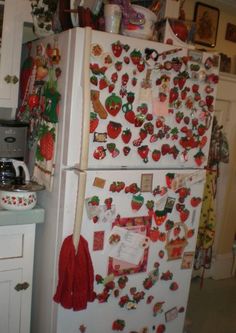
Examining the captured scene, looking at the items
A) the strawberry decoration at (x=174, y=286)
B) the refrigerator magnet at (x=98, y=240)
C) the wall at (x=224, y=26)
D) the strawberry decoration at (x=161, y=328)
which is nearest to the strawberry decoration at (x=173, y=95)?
A: the refrigerator magnet at (x=98, y=240)

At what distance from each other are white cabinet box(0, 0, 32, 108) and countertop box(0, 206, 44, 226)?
63 centimetres

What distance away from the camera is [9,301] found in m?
1.64

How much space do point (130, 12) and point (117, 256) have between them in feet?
3.61

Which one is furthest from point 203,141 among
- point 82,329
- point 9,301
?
point 9,301

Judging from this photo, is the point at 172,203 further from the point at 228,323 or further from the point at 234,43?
the point at 234,43

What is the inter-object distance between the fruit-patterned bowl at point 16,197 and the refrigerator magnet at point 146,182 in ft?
1.59

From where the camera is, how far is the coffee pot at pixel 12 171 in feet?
5.42

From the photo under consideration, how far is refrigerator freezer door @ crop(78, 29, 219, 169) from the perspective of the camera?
1421mm

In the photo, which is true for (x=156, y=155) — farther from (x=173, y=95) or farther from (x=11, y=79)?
(x=11, y=79)

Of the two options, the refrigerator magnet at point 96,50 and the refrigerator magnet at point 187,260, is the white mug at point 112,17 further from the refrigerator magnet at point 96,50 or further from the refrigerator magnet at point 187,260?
the refrigerator magnet at point 187,260

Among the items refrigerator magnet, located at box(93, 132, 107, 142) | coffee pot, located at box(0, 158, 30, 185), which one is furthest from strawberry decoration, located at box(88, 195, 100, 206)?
coffee pot, located at box(0, 158, 30, 185)

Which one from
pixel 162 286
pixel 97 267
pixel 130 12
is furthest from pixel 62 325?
pixel 130 12

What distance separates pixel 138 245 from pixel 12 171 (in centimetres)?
72

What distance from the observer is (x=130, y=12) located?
1.51 m
